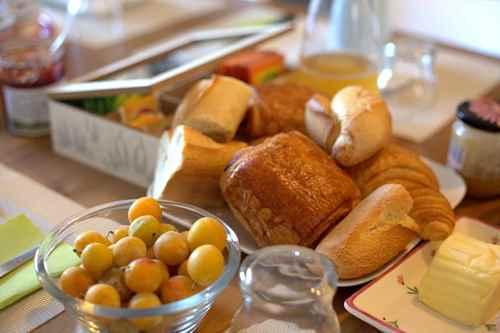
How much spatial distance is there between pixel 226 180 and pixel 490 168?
391 mm

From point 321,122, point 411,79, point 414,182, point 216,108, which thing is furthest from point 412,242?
point 411,79

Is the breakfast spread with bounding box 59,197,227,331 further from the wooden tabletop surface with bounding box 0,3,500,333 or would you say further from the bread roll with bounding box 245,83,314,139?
the bread roll with bounding box 245,83,314,139

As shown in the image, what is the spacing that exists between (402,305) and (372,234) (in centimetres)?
8

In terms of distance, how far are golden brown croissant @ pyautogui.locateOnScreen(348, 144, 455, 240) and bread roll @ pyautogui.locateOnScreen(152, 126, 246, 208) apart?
166mm

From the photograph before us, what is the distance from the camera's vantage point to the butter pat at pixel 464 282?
708mm

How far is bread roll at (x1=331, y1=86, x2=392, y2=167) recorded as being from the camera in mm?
844

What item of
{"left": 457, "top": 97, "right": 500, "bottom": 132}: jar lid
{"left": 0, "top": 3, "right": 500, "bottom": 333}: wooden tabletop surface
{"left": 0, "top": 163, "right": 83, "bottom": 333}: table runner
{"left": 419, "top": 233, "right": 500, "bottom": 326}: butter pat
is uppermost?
{"left": 457, "top": 97, "right": 500, "bottom": 132}: jar lid

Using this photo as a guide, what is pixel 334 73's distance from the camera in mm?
1167

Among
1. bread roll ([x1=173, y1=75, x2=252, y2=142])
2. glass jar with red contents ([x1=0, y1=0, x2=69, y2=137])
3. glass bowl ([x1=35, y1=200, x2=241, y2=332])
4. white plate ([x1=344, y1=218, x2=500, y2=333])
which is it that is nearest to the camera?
glass bowl ([x1=35, y1=200, x2=241, y2=332])

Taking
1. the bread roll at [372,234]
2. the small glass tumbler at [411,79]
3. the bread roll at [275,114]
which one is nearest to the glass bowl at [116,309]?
the bread roll at [372,234]

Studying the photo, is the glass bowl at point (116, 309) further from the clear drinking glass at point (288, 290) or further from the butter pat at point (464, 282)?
the butter pat at point (464, 282)

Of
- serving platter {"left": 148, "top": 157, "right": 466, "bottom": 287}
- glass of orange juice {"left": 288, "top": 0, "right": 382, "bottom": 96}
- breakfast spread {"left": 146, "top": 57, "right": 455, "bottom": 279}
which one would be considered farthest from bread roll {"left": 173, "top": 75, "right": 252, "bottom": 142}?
glass of orange juice {"left": 288, "top": 0, "right": 382, "bottom": 96}

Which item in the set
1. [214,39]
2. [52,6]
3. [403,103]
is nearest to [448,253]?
[403,103]

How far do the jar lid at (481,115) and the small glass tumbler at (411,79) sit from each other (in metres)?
0.25
